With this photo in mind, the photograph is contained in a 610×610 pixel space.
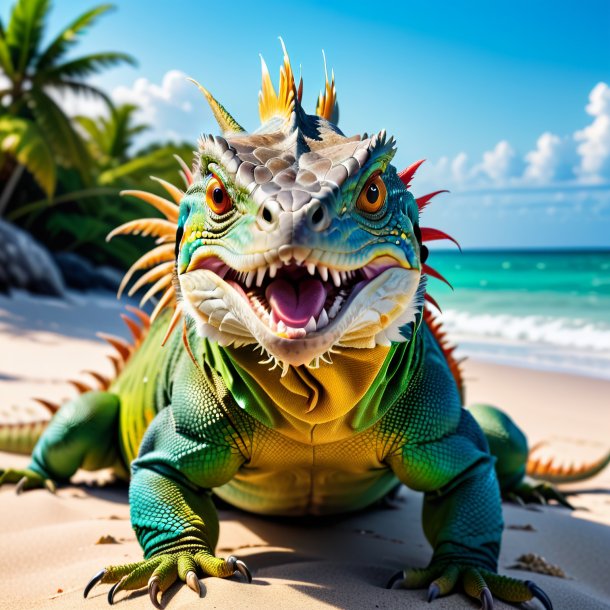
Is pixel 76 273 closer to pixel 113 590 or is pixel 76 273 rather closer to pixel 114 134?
pixel 114 134

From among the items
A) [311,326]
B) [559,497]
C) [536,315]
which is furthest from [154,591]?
[536,315]

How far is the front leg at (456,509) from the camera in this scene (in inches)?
103

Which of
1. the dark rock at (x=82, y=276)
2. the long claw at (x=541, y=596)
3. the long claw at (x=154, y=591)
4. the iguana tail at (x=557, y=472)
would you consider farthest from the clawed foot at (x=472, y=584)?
the dark rock at (x=82, y=276)

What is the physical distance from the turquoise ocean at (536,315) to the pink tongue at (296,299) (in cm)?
178

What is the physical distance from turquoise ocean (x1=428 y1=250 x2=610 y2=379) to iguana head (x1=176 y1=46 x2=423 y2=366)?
1403 millimetres

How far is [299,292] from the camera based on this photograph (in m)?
2.04

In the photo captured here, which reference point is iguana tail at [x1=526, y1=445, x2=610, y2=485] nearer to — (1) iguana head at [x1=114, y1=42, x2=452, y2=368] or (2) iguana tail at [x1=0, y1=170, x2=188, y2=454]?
(2) iguana tail at [x1=0, y1=170, x2=188, y2=454]

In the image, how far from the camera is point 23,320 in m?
13.0

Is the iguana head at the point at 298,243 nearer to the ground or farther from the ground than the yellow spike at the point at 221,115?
nearer to the ground

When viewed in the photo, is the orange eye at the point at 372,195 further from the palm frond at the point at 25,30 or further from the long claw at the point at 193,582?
the palm frond at the point at 25,30

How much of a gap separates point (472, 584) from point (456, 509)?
324 millimetres

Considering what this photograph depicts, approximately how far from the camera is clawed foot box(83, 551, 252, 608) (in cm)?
238

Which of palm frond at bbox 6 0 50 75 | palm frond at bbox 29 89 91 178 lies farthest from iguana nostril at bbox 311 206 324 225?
palm frond at bbox 6 0 50 75

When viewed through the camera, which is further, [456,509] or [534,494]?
[534,494]
